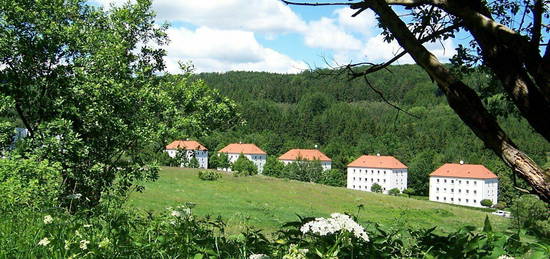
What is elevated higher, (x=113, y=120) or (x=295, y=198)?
(x=113, y=120)

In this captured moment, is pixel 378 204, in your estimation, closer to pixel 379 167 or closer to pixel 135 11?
pixel 135 11

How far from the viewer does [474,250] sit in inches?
89.9

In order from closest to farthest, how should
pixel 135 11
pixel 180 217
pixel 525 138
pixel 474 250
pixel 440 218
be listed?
pixel 474 250 → pixel 180 217 → pixel 135 11 → pixel 440 218 → pixel 525 138

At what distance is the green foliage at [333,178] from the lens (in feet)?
376

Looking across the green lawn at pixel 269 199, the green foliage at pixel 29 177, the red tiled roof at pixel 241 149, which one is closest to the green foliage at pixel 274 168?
the red tiled roof at pixel 241 149

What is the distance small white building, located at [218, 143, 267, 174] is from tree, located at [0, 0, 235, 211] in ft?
407

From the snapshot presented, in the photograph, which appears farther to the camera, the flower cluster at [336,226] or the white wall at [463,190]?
the white wall at [463,190]

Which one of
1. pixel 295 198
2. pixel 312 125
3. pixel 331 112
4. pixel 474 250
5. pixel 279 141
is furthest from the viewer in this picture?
pixel 331 112

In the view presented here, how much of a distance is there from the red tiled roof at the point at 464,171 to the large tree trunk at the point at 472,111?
114 meters

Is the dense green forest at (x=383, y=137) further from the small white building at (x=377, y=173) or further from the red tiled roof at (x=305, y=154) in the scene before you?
the red tiled roof at (x=305, y=154)

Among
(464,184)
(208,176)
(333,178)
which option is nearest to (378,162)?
(333,178)

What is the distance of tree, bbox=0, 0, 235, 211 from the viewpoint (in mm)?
9859

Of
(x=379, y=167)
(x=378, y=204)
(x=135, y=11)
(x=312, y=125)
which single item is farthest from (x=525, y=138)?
(x=135, y=11)

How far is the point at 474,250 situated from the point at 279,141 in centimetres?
15113
